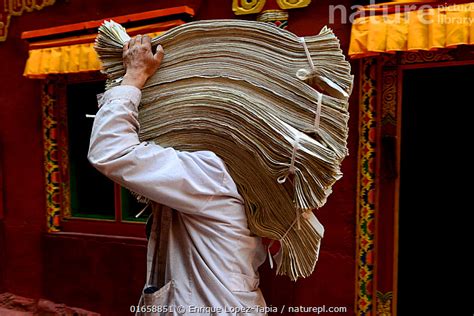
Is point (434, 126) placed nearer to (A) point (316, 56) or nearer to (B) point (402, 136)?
(B) point (402, 136)

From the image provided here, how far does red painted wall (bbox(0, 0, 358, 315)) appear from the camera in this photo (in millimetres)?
2678

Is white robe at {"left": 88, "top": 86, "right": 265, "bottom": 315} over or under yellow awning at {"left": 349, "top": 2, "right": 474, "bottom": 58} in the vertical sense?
under

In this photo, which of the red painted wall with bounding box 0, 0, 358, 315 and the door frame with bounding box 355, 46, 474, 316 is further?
the red painted wall with bounding box 0, 0, 358, 315

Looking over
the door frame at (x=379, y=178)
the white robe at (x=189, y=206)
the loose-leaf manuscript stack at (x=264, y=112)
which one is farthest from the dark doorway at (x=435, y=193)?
the white robe at (x=189, y=206)

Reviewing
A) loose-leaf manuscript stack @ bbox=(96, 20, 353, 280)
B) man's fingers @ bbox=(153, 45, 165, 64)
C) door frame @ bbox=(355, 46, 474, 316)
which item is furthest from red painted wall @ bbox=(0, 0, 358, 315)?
man's fingers @ bbox=(153, 45, 165, 64)

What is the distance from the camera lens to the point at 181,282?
3.94 feet

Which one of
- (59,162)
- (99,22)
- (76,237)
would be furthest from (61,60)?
(76,237)

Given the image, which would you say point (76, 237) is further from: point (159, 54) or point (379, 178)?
point (159, 54)

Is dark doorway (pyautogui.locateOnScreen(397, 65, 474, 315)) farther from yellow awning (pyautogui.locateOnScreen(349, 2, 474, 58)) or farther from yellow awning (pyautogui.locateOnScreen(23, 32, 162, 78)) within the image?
yellow awning (pyautogui.locateOnScreen(23, 32, 162, 78))

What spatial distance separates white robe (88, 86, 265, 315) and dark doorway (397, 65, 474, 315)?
5.75ft

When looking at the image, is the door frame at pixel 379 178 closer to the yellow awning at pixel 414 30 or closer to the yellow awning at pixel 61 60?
the yellow awning at pixel 414 30

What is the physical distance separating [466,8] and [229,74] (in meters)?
1.59

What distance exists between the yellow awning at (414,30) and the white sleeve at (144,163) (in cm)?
151

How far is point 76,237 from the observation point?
11.6 ft
